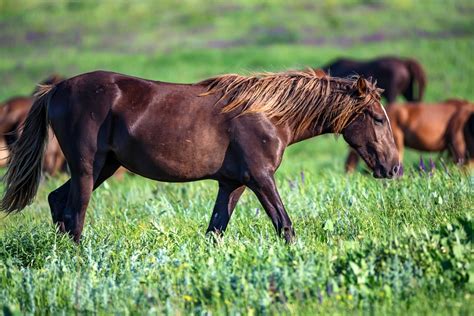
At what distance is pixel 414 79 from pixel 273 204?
1596 cm

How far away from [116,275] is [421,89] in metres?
16.7

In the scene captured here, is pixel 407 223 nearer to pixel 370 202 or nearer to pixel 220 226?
pixel 370 202

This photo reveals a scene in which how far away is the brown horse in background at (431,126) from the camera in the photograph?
52.0 ft

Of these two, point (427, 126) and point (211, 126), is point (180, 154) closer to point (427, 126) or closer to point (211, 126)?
point (211, 126)

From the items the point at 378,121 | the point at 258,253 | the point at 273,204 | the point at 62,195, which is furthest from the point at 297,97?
the point at 62,195

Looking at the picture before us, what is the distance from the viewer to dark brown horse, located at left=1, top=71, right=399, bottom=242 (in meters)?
7.85

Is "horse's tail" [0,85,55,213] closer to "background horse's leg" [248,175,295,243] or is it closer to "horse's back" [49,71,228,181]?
"horse's back" [49,71,228,181]

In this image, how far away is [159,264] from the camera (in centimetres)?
684

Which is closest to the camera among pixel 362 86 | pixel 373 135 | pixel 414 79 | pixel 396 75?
pixel 362 86

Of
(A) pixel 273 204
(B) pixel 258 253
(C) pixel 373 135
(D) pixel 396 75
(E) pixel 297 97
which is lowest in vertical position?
(D) pixel 396 75

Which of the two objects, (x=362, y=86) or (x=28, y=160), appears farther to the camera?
(x=28, y=160)

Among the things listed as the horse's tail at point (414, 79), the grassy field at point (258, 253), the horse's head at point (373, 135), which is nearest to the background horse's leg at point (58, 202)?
the grassy field at point (258, 253)

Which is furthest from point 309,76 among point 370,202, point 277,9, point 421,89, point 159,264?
point 277,9

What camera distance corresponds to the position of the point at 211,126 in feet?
26.0
